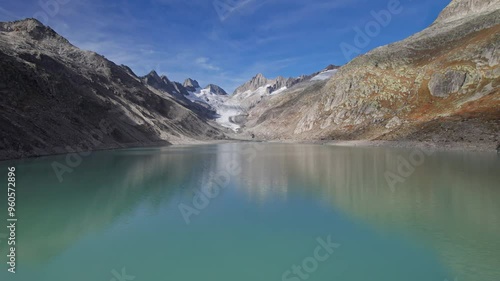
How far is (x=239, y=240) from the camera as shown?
52.7 feet

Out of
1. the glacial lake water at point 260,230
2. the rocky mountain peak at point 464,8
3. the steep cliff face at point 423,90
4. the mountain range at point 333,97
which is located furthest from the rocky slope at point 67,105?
the rocky mountain peak at point 464,8

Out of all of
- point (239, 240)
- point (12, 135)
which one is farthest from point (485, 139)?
point (12, 135)

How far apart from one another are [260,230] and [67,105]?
89.6 m

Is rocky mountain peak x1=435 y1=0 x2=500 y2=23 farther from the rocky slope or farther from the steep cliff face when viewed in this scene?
the rocky slope

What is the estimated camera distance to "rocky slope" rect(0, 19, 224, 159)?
6366cm

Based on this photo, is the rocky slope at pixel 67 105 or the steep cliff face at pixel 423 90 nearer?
the rocky slope at pixel 67 105

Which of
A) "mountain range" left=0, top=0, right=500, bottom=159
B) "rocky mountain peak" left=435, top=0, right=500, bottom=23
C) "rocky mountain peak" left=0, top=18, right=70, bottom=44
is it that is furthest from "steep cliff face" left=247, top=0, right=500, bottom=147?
"rocky mountain peak" left=0, top=18, right=70, bottom=44

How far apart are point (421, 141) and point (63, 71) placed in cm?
11254

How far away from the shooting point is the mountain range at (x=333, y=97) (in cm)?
6881

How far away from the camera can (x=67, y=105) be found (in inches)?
3533

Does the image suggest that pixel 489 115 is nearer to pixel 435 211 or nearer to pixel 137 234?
pixel 435 211

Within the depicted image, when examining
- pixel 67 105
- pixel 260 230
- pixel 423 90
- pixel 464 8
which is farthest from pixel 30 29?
pixel 464 8

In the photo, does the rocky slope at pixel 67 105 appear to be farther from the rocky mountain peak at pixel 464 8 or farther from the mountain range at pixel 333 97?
the rocky mountain peak at pixel 464 8

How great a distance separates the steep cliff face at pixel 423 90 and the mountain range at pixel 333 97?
0.37m
